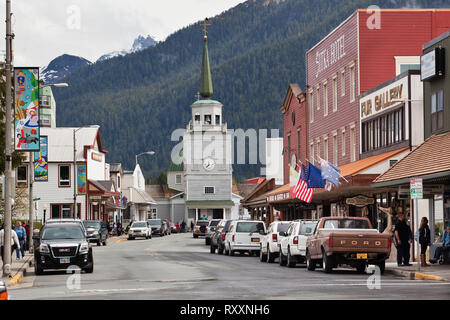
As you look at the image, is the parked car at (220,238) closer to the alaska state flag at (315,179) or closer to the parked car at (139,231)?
the alaska state flag at (315,179)

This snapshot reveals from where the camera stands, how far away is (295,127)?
2692 inches

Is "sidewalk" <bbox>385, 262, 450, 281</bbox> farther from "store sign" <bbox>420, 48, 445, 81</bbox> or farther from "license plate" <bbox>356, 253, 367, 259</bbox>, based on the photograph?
"store sign" <bbox>420, 48, 445, 81</bbox>

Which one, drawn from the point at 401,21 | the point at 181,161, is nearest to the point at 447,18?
the point at 401,21

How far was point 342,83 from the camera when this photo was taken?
53.6 meters

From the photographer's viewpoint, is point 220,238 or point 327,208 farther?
point 327,208

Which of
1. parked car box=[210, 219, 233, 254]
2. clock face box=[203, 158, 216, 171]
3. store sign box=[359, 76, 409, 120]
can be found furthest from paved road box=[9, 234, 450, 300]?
clock face box=[203, 158, 216, 171]

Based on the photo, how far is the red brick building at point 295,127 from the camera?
213 ft

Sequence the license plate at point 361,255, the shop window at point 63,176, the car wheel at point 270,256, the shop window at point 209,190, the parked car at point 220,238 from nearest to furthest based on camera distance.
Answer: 1. the license plate at point 361,255
2. the car wheel at point 270,256
3. the parked car at point 220,238
4. the shop window at point 63,176
5. the shop window at point 209,190

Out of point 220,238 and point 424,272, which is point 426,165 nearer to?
point 424,272

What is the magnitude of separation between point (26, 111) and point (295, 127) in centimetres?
3908

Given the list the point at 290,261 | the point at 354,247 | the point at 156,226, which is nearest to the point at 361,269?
the point at 354,247

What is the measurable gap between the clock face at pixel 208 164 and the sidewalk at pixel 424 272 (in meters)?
104

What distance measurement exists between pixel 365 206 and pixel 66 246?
2115 centimetres

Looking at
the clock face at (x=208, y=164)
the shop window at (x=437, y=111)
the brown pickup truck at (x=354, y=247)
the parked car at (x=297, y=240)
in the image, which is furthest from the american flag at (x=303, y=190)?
the clock face at (x=208, y=164)
